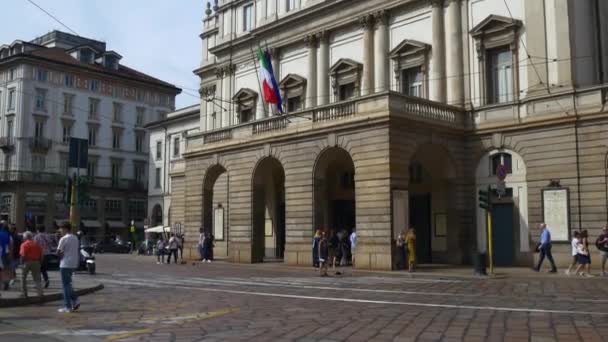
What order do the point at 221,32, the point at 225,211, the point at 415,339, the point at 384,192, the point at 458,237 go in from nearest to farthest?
the point at 415,339
the point at 384,192
the point at 458,237
the point at 225,211
the point at 221,32

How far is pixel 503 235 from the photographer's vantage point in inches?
1133

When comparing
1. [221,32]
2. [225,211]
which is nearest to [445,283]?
[225,211]

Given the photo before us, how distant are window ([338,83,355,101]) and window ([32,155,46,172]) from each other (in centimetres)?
4201

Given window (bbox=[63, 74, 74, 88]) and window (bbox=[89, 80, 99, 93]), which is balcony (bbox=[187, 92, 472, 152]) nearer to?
window (bbox=[63, 74, 74, 88])

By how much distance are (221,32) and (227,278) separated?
2571 centimetres

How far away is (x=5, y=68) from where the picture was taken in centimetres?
6744

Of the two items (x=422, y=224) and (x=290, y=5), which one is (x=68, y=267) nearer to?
(x=422, y=224)

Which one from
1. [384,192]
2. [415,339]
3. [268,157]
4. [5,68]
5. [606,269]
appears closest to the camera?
[415,339]

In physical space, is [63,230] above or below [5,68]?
below

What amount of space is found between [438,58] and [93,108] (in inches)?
1979

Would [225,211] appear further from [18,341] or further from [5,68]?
[5,68]

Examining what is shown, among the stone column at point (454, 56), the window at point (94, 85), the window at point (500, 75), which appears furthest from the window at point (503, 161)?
the window at point (94, 85)

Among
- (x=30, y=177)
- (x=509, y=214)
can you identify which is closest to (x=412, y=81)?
(x=509, y=214)

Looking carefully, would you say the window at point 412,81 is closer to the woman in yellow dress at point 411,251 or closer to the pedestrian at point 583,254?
the woman in yellow dress at point 411,251
